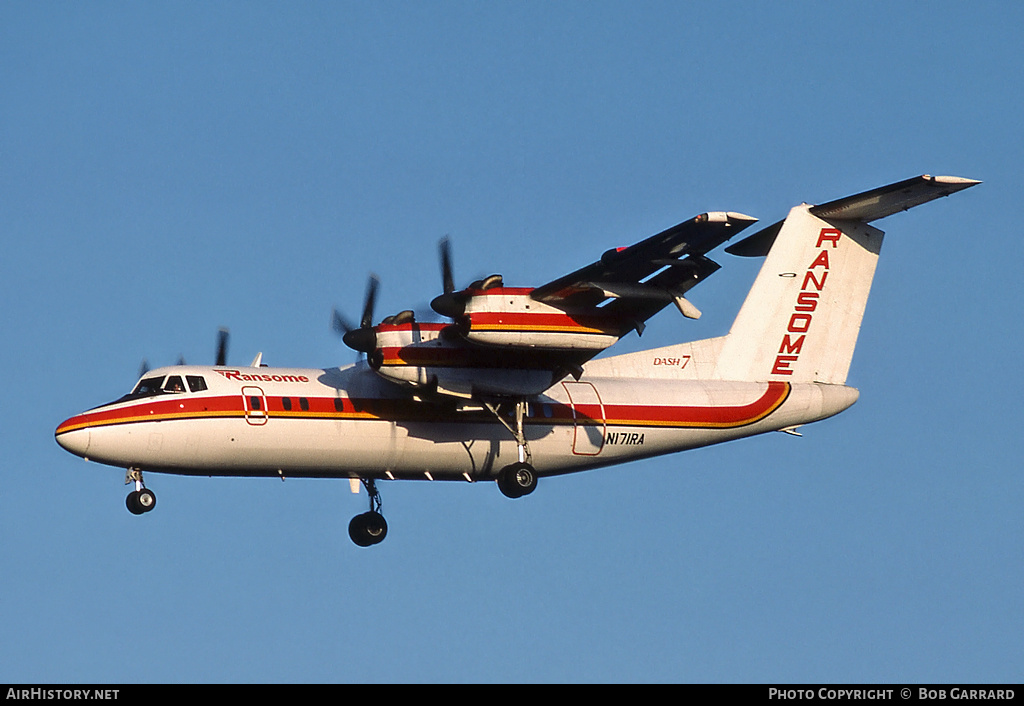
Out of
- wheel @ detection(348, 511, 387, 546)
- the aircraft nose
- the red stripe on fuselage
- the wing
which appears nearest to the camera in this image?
the wing

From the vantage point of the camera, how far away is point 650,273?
21.5 m

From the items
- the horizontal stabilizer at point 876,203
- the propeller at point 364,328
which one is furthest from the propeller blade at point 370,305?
the horizontal stabilizer at point 876,203

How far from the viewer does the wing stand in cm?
2036

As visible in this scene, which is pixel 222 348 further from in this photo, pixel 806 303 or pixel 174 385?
pixel 806 303

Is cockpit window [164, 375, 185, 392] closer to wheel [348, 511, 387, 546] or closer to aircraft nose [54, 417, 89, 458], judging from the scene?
aircraft nose [54, 417, 89, 458]

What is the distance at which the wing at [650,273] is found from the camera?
66.8 feet

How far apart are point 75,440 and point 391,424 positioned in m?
4.87

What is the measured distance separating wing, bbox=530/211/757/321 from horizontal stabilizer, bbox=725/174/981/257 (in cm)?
336

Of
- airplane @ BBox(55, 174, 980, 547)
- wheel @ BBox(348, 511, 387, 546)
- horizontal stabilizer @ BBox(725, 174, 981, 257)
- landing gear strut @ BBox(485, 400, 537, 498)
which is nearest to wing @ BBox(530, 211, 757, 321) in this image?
airplane @ BBox(55, 174, 980, 547)

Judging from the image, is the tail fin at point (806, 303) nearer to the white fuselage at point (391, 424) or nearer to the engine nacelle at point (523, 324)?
the white fuselage at point (391, 424)

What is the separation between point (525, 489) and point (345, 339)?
3.79 m

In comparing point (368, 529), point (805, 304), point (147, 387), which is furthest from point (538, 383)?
point (147, 387)

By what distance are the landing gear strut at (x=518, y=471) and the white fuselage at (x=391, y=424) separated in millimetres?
252
